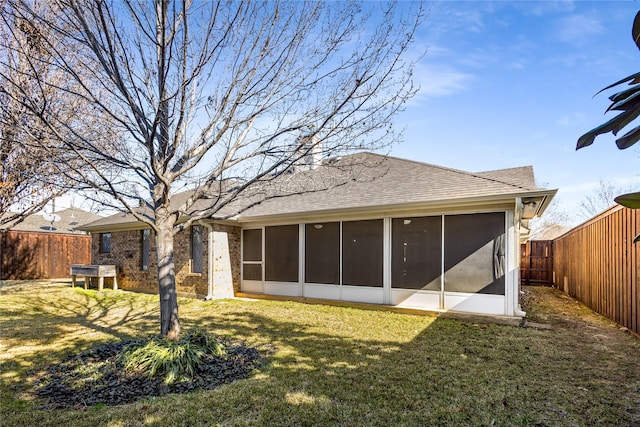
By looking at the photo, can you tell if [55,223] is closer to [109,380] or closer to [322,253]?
[322,253]

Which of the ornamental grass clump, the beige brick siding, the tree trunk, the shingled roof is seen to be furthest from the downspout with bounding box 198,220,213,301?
the ornamental grass clump

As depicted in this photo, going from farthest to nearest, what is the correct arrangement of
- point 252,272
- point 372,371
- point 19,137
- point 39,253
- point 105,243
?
point 39,253
point 105,243
point 252,272
point 19,137
point 372,371

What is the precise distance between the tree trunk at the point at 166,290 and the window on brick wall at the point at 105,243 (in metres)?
11.4

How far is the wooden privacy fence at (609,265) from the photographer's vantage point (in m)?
6.36

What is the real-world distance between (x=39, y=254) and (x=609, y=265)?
22.0m

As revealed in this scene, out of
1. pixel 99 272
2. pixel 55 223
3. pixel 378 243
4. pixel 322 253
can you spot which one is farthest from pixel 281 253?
pixel 55 223

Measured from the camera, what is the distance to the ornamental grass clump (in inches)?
165

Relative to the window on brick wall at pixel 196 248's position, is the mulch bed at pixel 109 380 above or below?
below

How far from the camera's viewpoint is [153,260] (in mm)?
12594

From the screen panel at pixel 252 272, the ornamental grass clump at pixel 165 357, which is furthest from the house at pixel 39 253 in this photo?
the ornamental grass clump at pixel 165 357

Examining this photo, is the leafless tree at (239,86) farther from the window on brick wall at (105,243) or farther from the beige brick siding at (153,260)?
the window on brick wall at (105,243)

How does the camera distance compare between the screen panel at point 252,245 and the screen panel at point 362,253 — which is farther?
the screen panel at point 252,245

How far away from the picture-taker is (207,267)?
420 inches

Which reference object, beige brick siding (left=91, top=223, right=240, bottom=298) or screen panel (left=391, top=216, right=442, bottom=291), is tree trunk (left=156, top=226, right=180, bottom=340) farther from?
beige brick siding (left=91, top=223, right=240, bottom=298)
